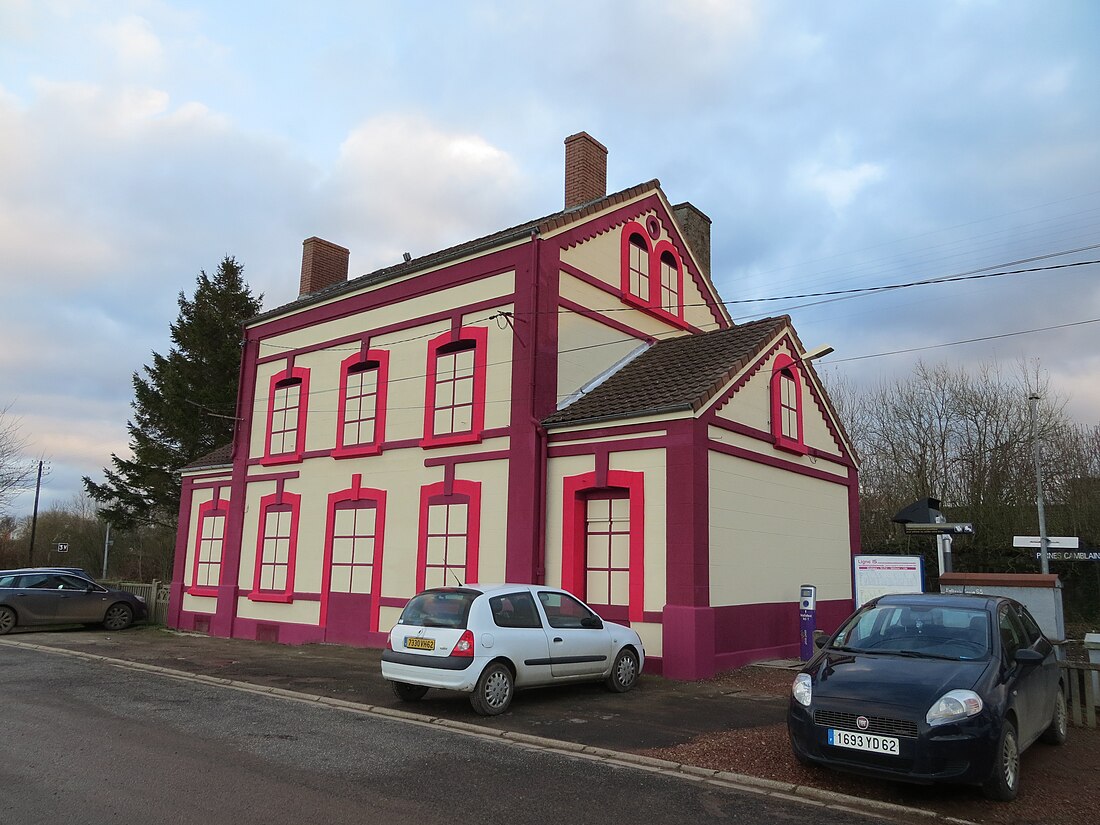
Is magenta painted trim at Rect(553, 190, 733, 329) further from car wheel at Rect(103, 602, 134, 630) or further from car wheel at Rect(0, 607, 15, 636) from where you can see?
car wheel at Rect(0, 607, 15, 636)

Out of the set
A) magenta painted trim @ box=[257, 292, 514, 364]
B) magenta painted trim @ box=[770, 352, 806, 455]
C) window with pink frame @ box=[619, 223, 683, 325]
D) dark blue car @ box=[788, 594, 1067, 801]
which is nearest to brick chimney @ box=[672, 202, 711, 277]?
window with pink frame @ box=[619, 223, 683, 325]

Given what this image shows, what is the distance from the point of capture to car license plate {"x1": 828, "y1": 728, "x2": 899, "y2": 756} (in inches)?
239

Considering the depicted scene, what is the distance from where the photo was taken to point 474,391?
16297 mm

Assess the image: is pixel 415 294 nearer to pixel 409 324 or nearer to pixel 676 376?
pixel 409 324

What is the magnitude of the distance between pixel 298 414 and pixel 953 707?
56.3ft

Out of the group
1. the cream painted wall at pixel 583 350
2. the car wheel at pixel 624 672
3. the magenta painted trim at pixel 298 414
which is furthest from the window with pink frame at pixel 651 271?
the car wheel at pixel 624 672

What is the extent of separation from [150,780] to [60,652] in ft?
38.2

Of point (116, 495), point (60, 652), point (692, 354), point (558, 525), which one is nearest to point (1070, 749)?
point (558, 525)

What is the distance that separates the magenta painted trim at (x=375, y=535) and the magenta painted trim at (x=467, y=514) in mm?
1229

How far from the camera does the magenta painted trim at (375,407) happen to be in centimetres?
1797

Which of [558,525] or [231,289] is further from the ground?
[231,289]

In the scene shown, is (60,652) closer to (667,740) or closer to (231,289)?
(667,740)

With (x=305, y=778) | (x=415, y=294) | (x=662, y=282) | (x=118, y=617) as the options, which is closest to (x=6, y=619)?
(x=118, y=617)

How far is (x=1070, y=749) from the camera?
320 inches
